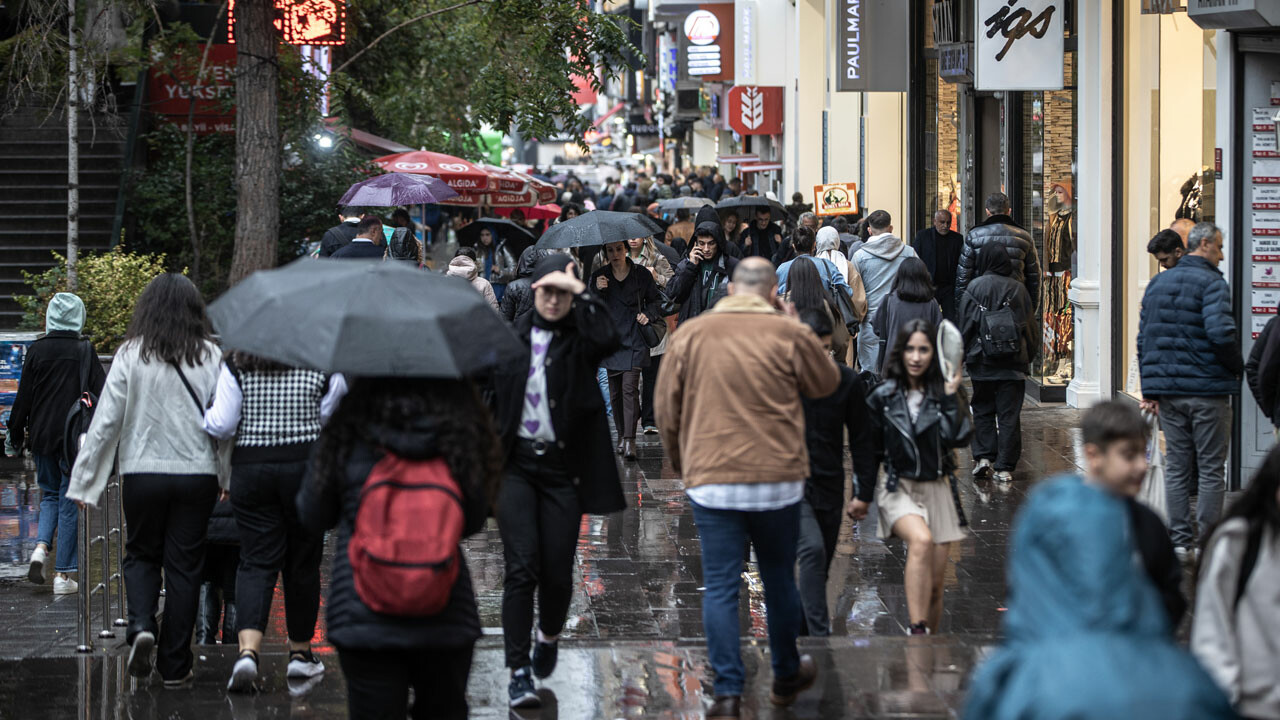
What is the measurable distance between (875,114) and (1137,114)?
1096 cm

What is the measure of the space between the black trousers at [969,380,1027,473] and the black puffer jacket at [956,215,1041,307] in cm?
96

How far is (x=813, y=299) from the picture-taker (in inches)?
338

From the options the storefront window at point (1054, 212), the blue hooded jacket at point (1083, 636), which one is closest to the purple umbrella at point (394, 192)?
the storefront window at point (1054, 212)

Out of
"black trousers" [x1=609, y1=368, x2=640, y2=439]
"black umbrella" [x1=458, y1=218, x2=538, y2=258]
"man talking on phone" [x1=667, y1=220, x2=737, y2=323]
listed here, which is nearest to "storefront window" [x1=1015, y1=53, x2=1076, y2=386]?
"man talking on phone" [x1=667, y1=220, x2=737, y2=323]

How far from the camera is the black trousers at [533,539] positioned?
6.19 meters

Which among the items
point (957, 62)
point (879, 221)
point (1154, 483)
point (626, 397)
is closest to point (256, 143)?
point (626, 397)

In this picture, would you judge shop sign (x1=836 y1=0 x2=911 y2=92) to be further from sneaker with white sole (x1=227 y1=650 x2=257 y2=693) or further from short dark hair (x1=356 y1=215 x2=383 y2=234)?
sneaker with white sole (x1=227 y1=650 x2=257 y2=693)

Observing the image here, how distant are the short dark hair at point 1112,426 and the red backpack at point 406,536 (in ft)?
5.93

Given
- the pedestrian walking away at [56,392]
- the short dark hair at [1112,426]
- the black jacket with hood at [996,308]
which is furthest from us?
the black jacket with hood at [996,308]

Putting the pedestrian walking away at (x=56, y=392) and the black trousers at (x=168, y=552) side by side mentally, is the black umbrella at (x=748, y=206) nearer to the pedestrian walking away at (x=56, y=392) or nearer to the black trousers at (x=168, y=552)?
the pedestrian walking away at (x=56, y=392)

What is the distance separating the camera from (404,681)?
15.1 feet

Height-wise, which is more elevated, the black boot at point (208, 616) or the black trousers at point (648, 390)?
the black trousers at point (648, 390)

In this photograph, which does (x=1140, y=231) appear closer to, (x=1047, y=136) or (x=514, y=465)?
(x=1047, y=136)

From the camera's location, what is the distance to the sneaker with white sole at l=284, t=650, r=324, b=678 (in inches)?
261
